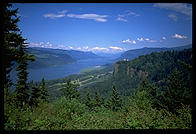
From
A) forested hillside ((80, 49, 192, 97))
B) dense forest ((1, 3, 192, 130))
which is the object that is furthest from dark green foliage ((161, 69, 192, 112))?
forested hillside ((80, 49, 192, 97))

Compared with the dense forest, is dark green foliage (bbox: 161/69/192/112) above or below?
below

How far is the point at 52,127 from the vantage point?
432 centimetres

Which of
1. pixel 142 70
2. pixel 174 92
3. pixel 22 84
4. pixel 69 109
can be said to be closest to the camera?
pixel 69 109

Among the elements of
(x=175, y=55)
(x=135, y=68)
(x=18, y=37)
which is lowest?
(x=135, y=68)

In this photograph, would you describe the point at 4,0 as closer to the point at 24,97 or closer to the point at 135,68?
the point at 24,97

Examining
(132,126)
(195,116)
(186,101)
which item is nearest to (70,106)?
(132,126)

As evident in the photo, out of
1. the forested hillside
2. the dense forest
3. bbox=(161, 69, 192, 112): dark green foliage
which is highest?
the dense forest

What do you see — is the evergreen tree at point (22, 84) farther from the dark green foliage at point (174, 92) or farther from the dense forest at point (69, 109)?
the dark green foliage at point (174, 92)

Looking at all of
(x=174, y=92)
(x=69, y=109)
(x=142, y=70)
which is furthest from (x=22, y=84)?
(x=142, y=70)

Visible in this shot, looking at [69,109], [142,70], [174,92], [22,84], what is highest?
[69,109]

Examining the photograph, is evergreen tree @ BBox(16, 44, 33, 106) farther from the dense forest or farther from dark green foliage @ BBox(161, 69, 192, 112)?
dark green foliage @ BBox(161, 69, 192, 112)

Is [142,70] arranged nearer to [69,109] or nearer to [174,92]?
[174,92]

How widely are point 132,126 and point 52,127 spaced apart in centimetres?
204

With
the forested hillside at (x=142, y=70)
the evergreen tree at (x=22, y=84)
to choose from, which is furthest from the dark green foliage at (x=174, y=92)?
the forested hillside at (x=142, y=70)
